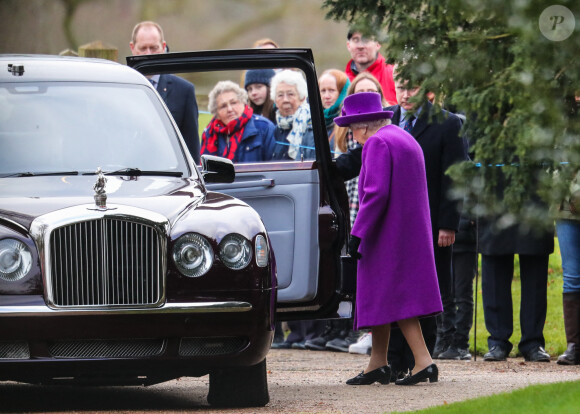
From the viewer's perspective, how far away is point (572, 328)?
12.3 metres

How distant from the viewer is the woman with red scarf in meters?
11.9

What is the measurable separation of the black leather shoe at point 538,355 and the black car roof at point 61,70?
4.41 metres

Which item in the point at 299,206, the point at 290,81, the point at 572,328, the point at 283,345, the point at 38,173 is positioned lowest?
the point at 283,345

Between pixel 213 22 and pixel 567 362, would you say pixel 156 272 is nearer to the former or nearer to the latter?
pixel 567 362

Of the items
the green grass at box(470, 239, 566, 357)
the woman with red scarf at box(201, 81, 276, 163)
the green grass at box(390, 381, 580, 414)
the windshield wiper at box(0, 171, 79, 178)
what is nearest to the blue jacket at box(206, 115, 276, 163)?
the woman with red scarf at box(201, 81, 276, 163)

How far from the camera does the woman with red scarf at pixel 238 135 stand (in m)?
11.9

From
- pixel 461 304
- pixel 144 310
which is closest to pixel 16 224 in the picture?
pixel 144 310

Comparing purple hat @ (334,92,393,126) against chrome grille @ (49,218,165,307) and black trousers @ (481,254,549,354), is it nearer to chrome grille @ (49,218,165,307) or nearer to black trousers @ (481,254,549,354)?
chrome grille @ (49,218,165,307)

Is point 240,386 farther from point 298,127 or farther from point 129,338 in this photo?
point 298,127

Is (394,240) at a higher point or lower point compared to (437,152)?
lower

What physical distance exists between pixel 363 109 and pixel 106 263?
2.87 meters

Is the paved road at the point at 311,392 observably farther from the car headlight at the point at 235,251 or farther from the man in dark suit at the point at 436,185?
the car headlight at the point at 235,251

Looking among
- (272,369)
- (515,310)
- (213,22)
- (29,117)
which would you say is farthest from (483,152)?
(213,22)

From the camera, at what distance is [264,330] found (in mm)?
8359
